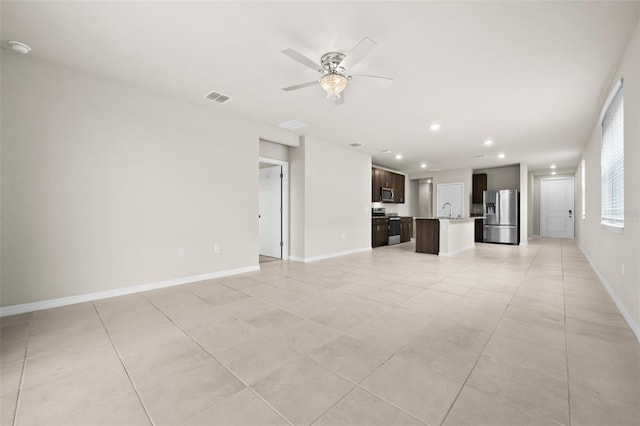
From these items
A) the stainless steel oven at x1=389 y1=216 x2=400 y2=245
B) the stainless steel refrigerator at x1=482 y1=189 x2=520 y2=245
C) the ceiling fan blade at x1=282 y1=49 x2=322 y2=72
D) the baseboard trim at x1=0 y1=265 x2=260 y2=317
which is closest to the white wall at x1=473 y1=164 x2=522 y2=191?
the stainless steel refrigerator at x1=482 y1=189 x2=520 y2=245

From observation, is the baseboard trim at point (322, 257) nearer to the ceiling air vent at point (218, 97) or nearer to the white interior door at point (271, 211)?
the white interior door at point (271, 211)

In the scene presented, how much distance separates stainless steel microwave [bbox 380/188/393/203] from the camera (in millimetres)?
8594

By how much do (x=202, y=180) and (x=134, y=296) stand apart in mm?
1809

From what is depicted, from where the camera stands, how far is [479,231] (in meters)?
9.18

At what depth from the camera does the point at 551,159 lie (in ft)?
26.1

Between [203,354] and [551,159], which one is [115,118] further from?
[551,159]

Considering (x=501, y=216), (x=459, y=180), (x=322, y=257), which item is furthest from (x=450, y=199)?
(x=322, y=257)

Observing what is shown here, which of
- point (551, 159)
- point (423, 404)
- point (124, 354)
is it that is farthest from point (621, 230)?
point (551, 159)

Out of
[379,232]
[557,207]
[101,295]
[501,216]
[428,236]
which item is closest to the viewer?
[101,295]

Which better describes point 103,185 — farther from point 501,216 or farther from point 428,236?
point 501,216

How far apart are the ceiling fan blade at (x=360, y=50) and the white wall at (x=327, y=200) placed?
3.16 m

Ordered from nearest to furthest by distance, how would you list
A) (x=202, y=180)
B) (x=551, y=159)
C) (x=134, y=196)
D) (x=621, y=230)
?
(x=621, y=230)
(x=134, y=196)
(x=202, y=180)
(x=551, y=159)

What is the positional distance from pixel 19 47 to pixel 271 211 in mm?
4268

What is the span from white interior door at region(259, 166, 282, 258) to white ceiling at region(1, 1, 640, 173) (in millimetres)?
1791
